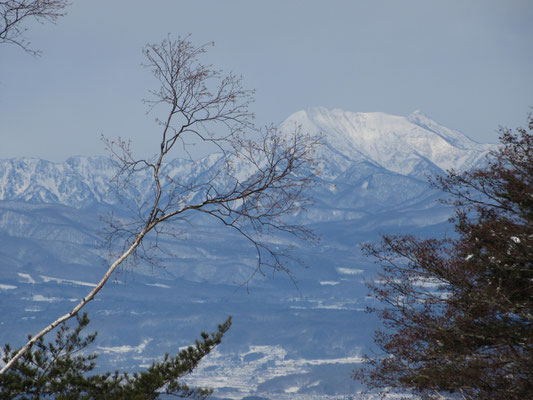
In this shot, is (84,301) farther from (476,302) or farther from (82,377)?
(476,302)

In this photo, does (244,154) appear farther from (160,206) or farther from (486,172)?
(486,172)

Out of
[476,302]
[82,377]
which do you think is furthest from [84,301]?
[476,302]

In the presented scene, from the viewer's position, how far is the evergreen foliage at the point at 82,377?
1280 centimetres

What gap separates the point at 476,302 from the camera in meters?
13.0

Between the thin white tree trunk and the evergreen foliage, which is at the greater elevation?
the thin white tree trunk

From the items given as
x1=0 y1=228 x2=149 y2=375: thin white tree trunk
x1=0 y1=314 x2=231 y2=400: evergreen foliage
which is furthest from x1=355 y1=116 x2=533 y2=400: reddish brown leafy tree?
x1=0 y1=228 x2=149 y2=375: thin white tree trunk

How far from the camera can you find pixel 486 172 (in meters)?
15.8

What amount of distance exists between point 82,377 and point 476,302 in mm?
7555

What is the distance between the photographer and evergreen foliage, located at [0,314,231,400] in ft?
42.0

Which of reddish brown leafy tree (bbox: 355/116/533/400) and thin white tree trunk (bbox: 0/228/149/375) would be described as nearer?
thin white tree trunk (bbox: 0/228/149/375)

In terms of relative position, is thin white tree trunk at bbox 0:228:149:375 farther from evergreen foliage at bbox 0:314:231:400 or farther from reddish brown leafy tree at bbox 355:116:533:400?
reddish brown leafy tree at bbox 355:116:533:400

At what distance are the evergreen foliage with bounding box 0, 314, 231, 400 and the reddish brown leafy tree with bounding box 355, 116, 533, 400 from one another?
3908 millimetres

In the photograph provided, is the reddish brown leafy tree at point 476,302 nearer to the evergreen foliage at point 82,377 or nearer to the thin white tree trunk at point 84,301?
the evergreen foliage at point 82,377

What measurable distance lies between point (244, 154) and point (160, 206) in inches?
55.5
